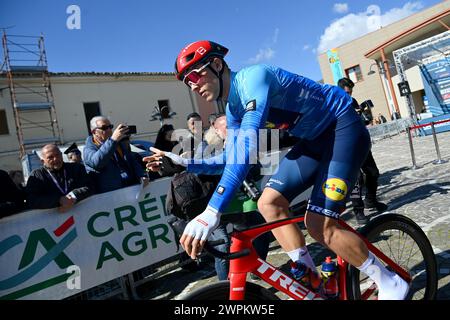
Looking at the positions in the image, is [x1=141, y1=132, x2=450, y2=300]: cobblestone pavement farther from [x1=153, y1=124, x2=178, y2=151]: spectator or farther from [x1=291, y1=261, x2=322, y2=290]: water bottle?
[x1=153, y1=124, x2=178, y2=151]: spectator

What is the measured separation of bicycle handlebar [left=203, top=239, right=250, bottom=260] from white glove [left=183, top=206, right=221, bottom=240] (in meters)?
0.10

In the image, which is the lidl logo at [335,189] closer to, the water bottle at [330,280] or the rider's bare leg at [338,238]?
the rider's bare leg at [338,238]

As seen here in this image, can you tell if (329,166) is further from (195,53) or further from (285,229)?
(195,53)

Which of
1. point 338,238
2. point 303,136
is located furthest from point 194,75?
point 338,238

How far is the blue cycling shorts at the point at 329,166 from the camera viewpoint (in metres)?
2.00

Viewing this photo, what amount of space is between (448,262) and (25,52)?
26.1 metres

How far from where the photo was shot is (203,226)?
1458mm

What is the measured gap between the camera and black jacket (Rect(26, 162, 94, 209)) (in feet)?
12.0

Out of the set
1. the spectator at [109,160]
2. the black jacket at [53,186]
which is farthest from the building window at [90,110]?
the black jacket at [53,186]

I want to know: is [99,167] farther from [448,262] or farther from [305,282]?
[448,262]

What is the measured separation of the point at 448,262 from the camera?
2984 mm

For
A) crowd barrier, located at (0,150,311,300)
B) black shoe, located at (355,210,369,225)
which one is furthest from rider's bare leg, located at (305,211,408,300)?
black shoe, located at (355,210,369,225)

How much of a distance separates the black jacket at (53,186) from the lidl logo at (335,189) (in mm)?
2857
